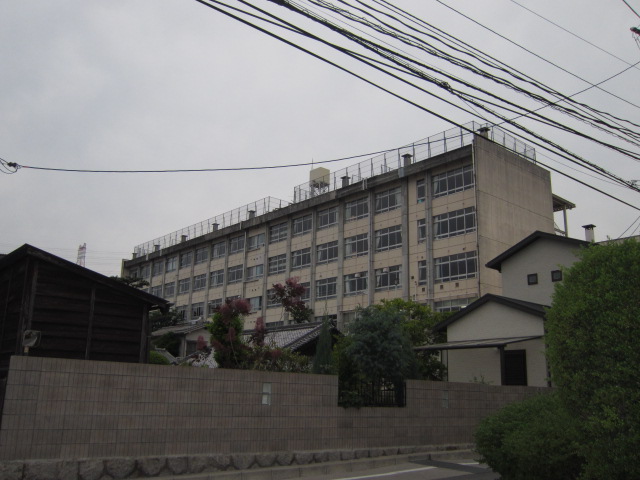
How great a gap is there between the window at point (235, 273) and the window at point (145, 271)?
60.6 feet

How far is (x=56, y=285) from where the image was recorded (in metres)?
12.9

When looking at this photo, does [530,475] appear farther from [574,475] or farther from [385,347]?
[385,347]

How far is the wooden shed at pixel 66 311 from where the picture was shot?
12555mm

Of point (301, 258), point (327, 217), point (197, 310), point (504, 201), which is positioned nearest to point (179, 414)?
point (504, 201)

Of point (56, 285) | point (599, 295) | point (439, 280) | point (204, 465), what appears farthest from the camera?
point (439, 280)

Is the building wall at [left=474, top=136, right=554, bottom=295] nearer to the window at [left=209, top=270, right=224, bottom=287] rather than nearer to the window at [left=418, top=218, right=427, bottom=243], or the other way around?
the window at [left=418, top=218, right=427, bottom=243]

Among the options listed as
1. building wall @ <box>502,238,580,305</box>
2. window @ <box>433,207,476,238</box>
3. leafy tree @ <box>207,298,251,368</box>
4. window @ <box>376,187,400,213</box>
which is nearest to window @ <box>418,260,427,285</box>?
window @ <box>433,207,476,238</box>

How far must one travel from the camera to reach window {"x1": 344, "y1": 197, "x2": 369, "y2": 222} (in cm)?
4562

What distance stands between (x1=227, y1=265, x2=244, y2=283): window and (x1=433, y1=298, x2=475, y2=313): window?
23687mm

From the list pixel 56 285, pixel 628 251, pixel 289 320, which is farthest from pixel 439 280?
pixel 628 251

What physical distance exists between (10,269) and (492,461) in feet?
37.1

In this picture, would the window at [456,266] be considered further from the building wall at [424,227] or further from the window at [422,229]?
the window at [422,229]

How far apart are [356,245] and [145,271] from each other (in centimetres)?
3768

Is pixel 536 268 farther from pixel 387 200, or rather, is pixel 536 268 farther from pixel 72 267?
pixel 72 267
